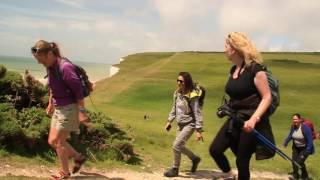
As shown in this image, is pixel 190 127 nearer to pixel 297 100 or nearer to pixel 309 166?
pixel 309 166

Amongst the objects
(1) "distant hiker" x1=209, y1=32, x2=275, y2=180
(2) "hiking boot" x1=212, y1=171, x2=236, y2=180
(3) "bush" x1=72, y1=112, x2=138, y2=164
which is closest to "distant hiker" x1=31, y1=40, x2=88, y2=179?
(1) "distant hiker" x1=209, y1=32, x2=275, y2=180

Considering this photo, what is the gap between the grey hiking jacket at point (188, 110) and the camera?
452 inches

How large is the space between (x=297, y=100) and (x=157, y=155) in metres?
27.8

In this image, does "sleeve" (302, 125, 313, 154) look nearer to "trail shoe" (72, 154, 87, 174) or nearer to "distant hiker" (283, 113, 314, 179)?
"distant hiker" (283, 113, 314, 179)

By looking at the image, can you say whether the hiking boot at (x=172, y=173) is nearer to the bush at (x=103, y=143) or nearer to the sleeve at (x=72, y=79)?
the bush at (x=103, y=143)

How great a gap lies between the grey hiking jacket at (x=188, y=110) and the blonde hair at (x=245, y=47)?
12.0ft

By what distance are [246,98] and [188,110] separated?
3.83 m

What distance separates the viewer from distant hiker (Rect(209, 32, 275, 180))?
763 cm

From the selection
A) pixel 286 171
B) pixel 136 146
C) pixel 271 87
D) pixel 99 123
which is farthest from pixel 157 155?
pixel 271 87

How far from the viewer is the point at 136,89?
1752 inches

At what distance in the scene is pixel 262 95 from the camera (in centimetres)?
766

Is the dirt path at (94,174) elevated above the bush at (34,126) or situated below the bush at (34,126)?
below

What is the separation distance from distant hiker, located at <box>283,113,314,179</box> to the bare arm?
7.58 m

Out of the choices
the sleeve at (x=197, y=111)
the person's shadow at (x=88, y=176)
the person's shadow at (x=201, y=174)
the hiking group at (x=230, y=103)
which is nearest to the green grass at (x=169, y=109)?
the person's shadow at (x=201, y=174)
